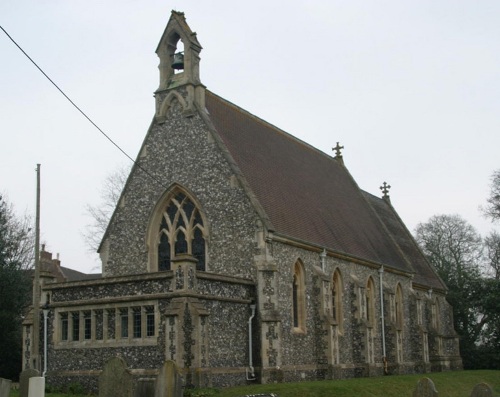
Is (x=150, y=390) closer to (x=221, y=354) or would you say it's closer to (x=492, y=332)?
(x=221, y=354)

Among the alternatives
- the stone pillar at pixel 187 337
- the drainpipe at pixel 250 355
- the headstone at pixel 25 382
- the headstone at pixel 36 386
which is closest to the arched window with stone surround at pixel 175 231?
the drainpipe at pixel 250 355

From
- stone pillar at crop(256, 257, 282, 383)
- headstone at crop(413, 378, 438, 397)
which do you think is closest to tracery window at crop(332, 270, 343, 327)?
stone pillar at crop(256, 257, 282, 383)

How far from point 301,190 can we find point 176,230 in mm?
6986

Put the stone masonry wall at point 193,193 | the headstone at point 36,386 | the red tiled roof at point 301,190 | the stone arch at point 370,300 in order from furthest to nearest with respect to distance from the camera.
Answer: the stone arch at point 370,300 → the red tiled roof at point 301,190 → the stone masonry wall at point 193,193 → the headstone at point 36,386

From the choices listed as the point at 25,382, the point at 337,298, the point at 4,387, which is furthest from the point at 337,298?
the point at 4,387

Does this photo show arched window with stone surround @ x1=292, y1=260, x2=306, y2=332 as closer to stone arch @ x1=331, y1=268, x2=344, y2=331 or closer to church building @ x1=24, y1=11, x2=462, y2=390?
church building @ x1=24, y1=11, x2=462, y2=390

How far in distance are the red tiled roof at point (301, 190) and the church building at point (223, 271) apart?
0.12 m

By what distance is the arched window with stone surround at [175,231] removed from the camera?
1121 inches

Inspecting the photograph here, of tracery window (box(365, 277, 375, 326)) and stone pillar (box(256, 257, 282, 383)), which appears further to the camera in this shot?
tracery window (box(365, 277, 375, 326))

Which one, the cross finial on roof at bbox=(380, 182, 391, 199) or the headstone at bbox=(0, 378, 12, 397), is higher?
the cross finial on roof at bbox=(380, 182, 391, 199)

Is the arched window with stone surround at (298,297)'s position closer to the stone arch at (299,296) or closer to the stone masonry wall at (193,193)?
the stone arch at (299,296)

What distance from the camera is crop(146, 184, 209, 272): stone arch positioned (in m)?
28.4

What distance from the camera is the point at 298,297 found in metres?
28.5

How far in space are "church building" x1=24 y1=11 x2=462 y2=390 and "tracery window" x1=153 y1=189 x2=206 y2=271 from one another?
0.18ft
